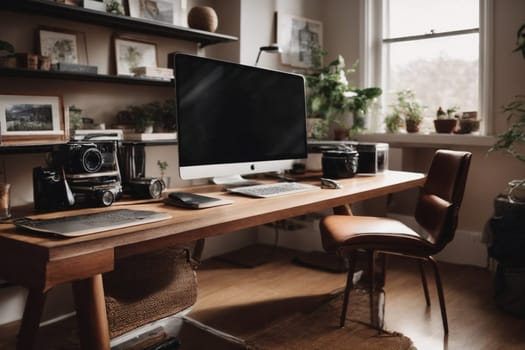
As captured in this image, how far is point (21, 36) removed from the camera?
2469mm

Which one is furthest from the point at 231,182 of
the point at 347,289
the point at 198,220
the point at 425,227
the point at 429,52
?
the point at 429,52

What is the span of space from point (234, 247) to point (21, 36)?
2.02 meters

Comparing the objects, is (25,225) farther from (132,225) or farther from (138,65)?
(138,65)

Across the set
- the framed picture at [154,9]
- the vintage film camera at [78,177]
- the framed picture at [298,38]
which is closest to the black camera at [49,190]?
the vintage film camera at [78,177]

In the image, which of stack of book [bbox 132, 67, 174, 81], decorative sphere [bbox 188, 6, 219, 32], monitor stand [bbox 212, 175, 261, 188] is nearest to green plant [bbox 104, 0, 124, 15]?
stack of book [bbox 132, 67, 174, 81]

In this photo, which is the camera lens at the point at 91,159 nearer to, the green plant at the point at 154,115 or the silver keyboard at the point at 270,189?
the silver keyboard at the point at 270,189

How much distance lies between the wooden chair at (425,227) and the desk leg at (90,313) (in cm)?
107

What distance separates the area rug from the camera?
2182 millimetres

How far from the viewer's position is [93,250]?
52.0 inches

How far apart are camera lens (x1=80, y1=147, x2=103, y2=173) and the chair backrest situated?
4.60ft

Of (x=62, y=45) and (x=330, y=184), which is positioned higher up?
(x=62, y=45)

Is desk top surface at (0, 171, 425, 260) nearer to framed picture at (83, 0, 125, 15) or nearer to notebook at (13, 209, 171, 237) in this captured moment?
notebook at (13, 209, 171, 237)

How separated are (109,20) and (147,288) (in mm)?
1360

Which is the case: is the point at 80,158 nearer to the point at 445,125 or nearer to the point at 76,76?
the point at 76,76
